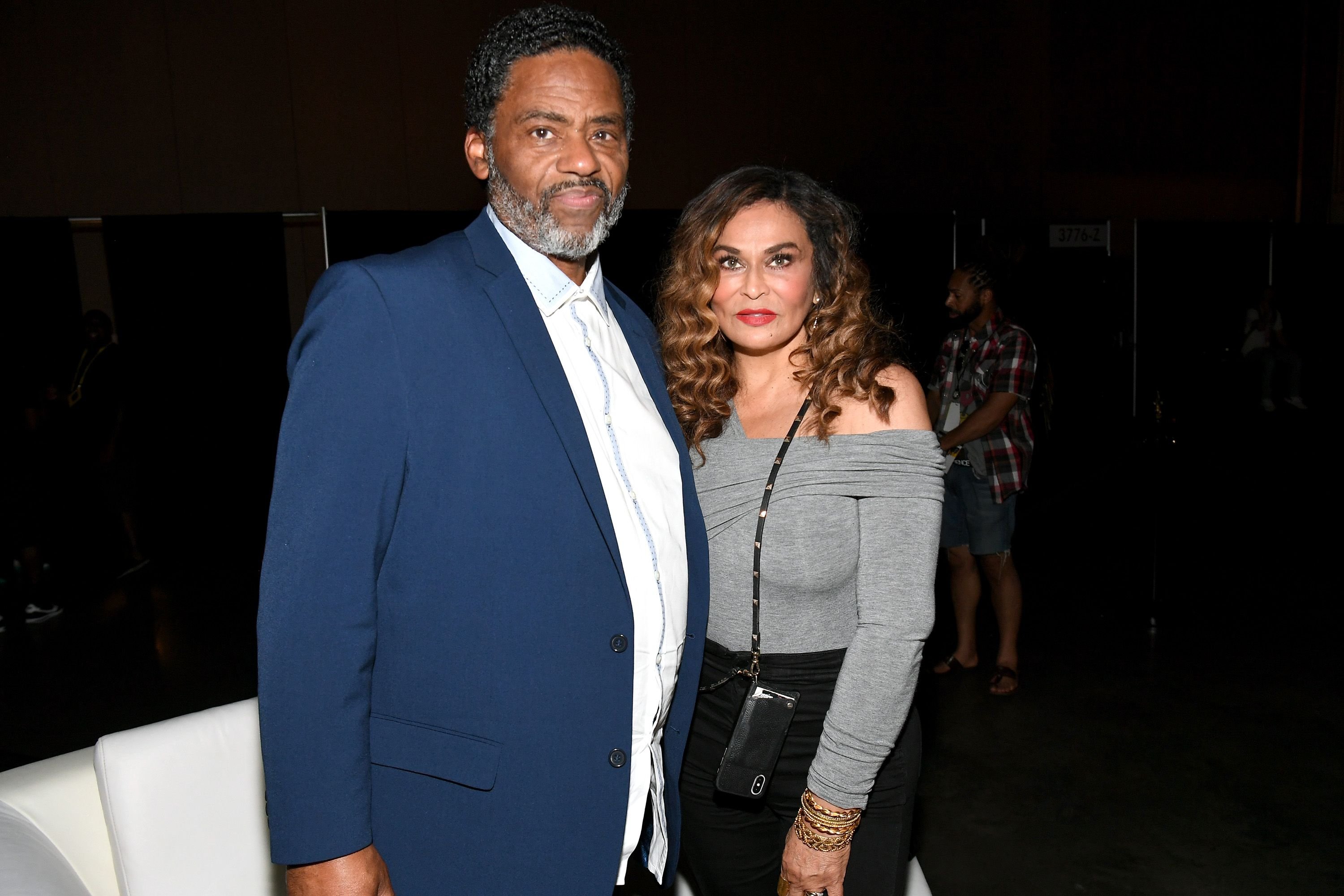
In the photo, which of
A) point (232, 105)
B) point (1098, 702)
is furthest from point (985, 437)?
point (232, 105)

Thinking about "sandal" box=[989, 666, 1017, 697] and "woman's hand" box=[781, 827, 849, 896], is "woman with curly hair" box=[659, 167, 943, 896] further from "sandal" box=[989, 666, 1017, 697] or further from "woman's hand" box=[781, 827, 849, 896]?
"sandal" box=[989, 666, 1017, 697]

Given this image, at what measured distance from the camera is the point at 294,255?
672 cm

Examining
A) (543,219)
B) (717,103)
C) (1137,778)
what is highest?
(717,103)

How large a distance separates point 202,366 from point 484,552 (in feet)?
17.2

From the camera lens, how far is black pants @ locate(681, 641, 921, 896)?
5.35 ft

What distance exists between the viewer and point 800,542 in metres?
1.57

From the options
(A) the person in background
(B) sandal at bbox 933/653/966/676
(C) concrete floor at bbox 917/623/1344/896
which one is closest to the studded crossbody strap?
(C) concrete floor at bbox 917/623/1344/896

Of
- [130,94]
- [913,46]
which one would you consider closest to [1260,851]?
[130,94]

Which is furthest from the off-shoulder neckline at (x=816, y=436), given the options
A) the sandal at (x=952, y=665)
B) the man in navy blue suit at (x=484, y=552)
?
the sandal at (x=952, y=665)

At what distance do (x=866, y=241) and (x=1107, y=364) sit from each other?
3.67m

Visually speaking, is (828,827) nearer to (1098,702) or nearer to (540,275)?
(540,275)

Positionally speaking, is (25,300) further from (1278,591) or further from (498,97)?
(1278,591)

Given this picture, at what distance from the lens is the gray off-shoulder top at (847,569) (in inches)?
60.6

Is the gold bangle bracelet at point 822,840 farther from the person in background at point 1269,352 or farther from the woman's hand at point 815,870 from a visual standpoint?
the person in background at point 1269,352
